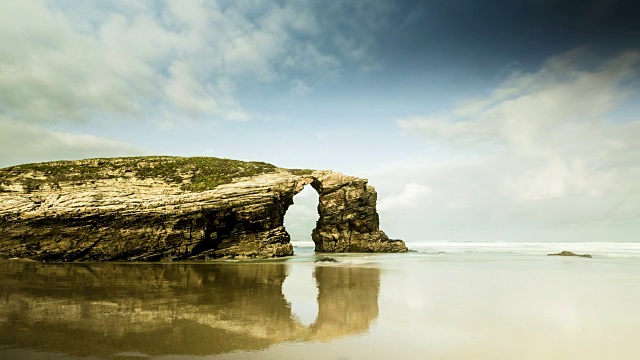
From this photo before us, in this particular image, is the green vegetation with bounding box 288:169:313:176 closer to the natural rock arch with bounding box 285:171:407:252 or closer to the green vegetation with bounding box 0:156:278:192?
the natural rock arch with bounding box 285:171:407:252

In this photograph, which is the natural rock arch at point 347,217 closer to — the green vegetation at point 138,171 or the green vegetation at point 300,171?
the green vegetation at point 300,171

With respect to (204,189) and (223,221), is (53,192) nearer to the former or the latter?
(204,189)

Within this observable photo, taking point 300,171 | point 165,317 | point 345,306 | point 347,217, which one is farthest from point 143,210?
point 345,306

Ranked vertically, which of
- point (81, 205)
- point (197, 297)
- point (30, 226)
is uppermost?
point (81, 205)

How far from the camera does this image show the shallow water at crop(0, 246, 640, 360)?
5.07 meters

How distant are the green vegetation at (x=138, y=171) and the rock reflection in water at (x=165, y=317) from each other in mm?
19527

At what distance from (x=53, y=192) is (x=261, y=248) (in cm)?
1677

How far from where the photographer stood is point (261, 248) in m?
28.7

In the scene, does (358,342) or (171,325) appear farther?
(171,325)

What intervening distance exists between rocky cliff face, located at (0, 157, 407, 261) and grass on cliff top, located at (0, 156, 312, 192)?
8 centimetres

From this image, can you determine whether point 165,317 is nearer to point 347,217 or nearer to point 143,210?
point 143,210

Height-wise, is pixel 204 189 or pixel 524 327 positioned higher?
pixel 204 189

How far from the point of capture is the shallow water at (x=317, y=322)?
200 inches

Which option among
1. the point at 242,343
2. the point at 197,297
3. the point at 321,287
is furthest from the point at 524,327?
the point at 197,297
